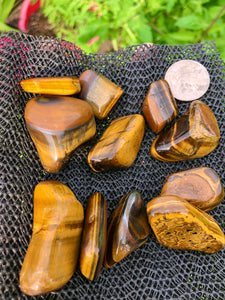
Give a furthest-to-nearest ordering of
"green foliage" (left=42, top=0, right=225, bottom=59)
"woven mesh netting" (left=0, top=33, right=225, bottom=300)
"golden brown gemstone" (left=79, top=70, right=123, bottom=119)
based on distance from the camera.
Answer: "green foliage" (left=42, top=0, right=225, bottom=59) < "golden brown gemstone" (left=79, top=70, right=123, bottom=119) < "woven mesh netting" (left=0, top=33, right=225, bottom=300)

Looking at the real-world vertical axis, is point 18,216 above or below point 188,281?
above

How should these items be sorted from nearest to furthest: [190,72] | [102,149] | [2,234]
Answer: [2,234] → [102,149] → [190,72]

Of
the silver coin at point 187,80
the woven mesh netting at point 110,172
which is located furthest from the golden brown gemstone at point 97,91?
the silver coin at point 187,80

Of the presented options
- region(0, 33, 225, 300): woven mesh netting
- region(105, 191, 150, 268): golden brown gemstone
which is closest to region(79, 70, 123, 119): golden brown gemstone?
region(0, 33, 225, 300): woven mesh netting

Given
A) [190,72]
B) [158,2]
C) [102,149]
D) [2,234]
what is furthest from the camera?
[158,2]

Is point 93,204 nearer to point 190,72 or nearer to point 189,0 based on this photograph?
point 190,72

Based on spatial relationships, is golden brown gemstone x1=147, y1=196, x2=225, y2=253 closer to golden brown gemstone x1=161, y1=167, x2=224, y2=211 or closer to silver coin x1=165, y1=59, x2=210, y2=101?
golden brown gemstone x1=161, y1=167, x2=224, y2=211

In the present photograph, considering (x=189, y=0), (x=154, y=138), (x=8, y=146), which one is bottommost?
(x=154, y=138)

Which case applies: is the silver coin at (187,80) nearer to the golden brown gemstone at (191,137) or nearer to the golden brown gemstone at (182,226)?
the golden brown gemstone at (191,137)

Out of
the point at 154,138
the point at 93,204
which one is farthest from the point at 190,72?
the point at 93,204
